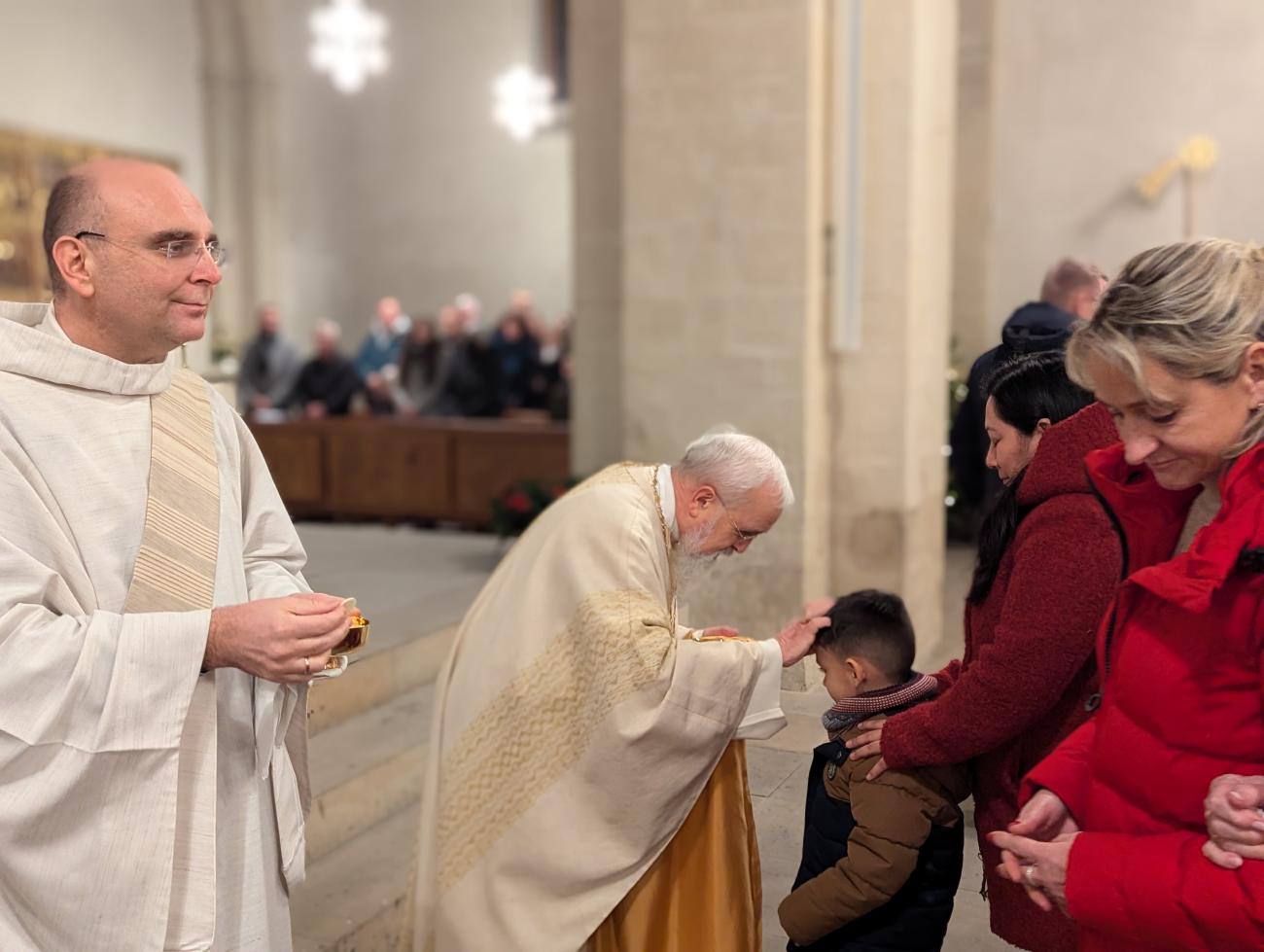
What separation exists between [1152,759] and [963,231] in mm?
6082

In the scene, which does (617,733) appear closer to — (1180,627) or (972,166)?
(1180,627)

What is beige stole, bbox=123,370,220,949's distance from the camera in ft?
6.90

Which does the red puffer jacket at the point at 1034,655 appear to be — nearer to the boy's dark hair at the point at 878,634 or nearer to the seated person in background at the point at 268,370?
the boy's dark hair at the point at 878,634

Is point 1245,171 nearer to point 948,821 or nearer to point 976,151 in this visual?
point 976,151

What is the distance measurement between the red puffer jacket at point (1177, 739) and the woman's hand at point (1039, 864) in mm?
24

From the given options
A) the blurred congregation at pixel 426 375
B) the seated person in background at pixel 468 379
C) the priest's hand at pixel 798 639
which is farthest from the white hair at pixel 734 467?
the seated person in background at pixel 468 379

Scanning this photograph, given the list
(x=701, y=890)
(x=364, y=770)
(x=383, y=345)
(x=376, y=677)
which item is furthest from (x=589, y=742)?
(x=383, y=345)

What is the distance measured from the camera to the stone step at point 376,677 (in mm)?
4469

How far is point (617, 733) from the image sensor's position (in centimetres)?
250

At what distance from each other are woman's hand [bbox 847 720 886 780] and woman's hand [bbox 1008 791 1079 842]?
38cm

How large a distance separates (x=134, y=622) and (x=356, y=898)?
206 centimetres

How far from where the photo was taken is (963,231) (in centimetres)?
730

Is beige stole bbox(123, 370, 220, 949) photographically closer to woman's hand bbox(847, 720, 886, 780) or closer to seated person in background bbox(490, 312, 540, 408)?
woman's hand bbox(847, 720, 886, 780)

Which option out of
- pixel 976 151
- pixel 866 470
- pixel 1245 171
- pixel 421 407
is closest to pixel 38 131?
pixel 421 407
